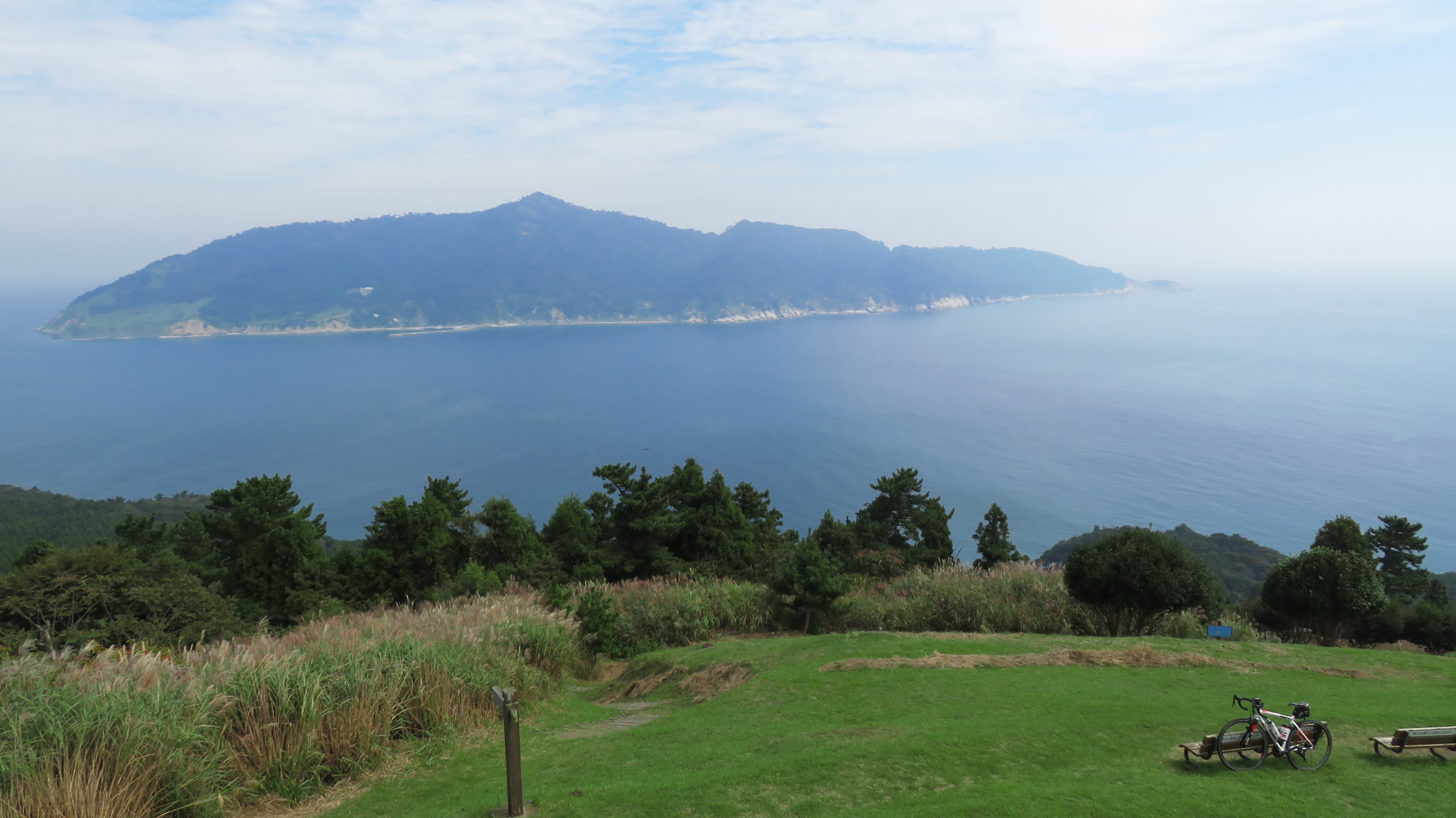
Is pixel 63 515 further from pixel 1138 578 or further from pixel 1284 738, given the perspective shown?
pixel 1284 738

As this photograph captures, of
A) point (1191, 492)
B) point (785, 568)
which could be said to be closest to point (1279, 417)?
point (1191, 492)

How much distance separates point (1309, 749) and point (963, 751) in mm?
2686

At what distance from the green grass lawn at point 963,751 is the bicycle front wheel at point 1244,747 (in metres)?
0.11

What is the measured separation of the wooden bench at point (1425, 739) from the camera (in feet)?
18.7

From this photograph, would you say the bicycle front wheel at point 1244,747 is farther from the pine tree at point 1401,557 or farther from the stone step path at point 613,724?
the pine tree at point 1401,557

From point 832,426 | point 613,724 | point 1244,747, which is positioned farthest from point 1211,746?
point 832,426

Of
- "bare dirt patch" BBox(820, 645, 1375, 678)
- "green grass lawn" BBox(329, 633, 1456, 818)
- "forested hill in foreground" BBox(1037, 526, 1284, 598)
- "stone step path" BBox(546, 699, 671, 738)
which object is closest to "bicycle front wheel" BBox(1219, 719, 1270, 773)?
"green grass lawn" BBox(329, 633, 1456, 818)

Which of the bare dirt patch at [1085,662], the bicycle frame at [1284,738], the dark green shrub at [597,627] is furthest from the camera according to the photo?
the dark green shrub at [597,627]

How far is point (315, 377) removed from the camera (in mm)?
132750

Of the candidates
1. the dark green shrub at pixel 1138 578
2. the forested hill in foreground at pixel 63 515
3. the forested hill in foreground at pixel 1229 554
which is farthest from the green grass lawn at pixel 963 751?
the forested hill in foreground at pixel 63 515

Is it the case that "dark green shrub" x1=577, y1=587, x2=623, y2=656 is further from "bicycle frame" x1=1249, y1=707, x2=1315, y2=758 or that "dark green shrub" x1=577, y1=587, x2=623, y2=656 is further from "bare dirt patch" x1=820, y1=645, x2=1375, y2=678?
"bicycle frame" x1=1249, y1=707, x2=1315, y2=758

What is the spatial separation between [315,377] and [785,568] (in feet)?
471

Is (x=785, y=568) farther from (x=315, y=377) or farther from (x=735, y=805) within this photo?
(x=315, y=377)

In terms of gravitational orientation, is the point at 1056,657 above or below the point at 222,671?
below
